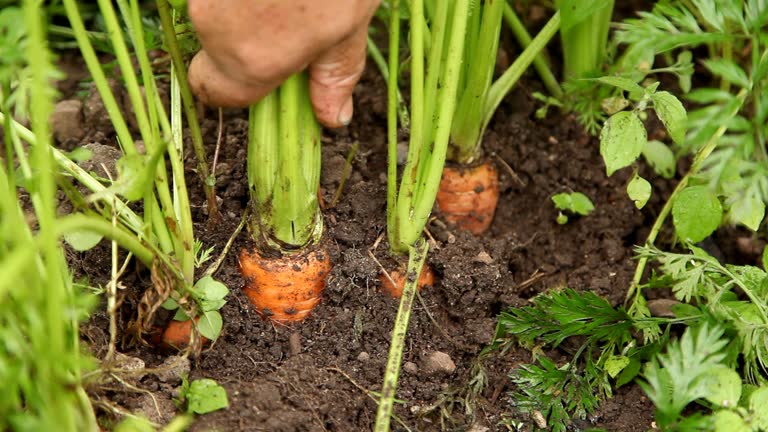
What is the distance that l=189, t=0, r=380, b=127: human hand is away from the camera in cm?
97

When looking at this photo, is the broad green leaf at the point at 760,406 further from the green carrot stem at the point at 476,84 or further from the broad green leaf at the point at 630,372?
the green carrot stem at the point at 476,84

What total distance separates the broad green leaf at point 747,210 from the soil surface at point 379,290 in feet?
0.85

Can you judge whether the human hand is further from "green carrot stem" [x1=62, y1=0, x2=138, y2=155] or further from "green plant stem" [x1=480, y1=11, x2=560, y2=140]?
"green plant stem" [x1=480, y1=11, x2=560, y2=140]

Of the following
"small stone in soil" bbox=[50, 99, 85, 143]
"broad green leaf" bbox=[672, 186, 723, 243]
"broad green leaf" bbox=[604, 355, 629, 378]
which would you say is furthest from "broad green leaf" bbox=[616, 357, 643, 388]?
"small stone in soil" bbox=[50, 99, 85, 143]

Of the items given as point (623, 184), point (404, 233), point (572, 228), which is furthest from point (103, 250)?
point (623, 184)

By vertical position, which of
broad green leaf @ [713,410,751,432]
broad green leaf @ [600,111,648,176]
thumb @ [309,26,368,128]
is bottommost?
broad green leaf @ [713,410,751,432]

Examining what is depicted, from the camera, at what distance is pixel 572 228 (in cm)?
151

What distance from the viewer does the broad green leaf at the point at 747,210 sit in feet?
3.27

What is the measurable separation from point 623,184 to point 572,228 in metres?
0.13

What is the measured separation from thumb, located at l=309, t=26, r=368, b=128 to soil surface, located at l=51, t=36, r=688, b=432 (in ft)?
0.69

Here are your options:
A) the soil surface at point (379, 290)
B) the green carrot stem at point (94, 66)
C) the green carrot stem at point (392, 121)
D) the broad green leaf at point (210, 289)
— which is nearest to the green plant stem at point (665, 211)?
the soil surface at point (379, 290)

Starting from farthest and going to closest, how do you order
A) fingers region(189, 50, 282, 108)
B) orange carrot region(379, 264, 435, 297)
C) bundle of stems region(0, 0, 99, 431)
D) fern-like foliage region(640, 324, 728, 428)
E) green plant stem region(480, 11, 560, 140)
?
green plant stem region(480, 11, 560, 140)
orange carrot region(379, 264, 435, 297)
fingers region(189, 50, 282, 108)
fern-like foliage region(640, 324, 728, 428)
bundle of stems region(0, 0, 99, 431)

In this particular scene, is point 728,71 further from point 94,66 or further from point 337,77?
point 94,66

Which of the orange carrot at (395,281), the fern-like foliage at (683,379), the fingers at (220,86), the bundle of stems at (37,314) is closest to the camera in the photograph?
the bundle of stems at (37,314)
